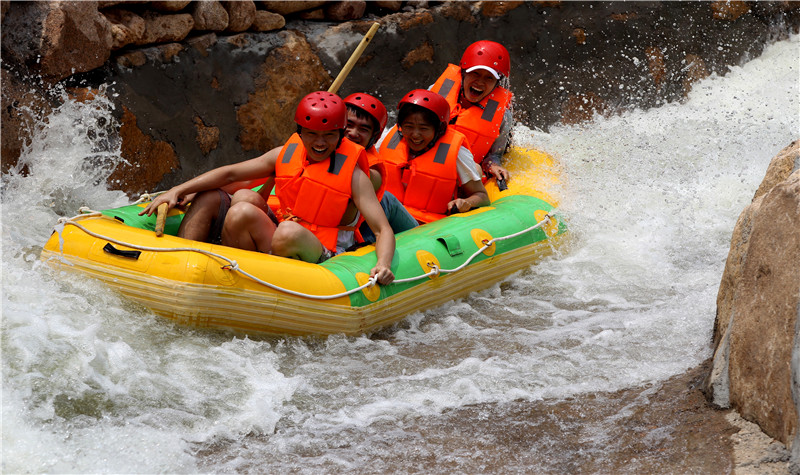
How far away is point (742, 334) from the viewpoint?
9.48 ft

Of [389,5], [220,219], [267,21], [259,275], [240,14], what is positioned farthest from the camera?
[389,5]

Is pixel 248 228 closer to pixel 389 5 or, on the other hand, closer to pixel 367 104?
pixel 367 104

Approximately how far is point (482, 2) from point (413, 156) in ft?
12.0

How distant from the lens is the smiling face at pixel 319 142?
411 cm

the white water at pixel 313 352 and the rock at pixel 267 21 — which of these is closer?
the white water at pixel 313 352

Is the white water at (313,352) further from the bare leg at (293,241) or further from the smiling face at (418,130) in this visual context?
the smiling face at (418,130)

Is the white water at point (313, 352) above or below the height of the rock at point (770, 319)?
below

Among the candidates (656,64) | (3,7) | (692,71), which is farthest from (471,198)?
(692,71)

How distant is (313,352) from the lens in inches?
157

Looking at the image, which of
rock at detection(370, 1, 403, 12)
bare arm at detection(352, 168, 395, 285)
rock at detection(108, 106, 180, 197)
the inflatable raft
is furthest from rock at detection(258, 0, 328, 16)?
bare arm at detection(352, 168, 395, 285)

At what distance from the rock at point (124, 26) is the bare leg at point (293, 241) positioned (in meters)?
2.68

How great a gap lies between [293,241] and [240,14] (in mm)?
3331

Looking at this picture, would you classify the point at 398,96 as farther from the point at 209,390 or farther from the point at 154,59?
the point at 209,390

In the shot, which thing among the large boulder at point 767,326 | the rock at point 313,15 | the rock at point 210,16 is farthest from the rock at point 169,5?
the large boulder at point 767,326
